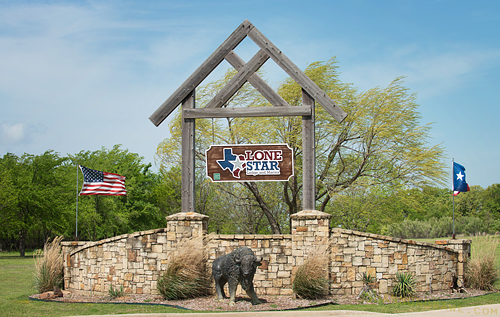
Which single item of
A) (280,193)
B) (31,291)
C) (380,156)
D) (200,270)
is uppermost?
(380,156)

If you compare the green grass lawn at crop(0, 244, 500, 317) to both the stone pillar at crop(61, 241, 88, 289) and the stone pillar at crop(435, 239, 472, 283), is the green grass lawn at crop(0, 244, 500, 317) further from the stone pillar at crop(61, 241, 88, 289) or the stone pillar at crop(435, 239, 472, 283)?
the stone pillar at crop(61, 241, 88, 289)

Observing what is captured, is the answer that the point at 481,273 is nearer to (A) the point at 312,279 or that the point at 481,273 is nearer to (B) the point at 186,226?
(A) the point at 312,279

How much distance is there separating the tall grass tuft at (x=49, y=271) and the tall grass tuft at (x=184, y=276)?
12.2 ft

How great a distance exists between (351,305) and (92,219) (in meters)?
31.9

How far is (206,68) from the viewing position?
11758 millimetres

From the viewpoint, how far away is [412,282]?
10281mm

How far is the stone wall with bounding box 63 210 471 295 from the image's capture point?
10.5 m

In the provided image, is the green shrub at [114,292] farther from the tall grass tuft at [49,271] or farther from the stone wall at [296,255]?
the tall grass tuft at [49,271]

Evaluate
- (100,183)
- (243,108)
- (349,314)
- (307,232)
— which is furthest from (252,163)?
(100,183)

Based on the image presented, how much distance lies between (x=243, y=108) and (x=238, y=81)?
31.7 inches

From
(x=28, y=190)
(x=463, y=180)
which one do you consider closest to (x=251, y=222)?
(x=463, y=180)

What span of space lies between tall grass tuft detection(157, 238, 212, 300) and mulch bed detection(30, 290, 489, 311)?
206 mm

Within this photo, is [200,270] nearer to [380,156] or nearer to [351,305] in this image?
[351,305]

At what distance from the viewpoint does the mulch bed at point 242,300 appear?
29.9 ft
